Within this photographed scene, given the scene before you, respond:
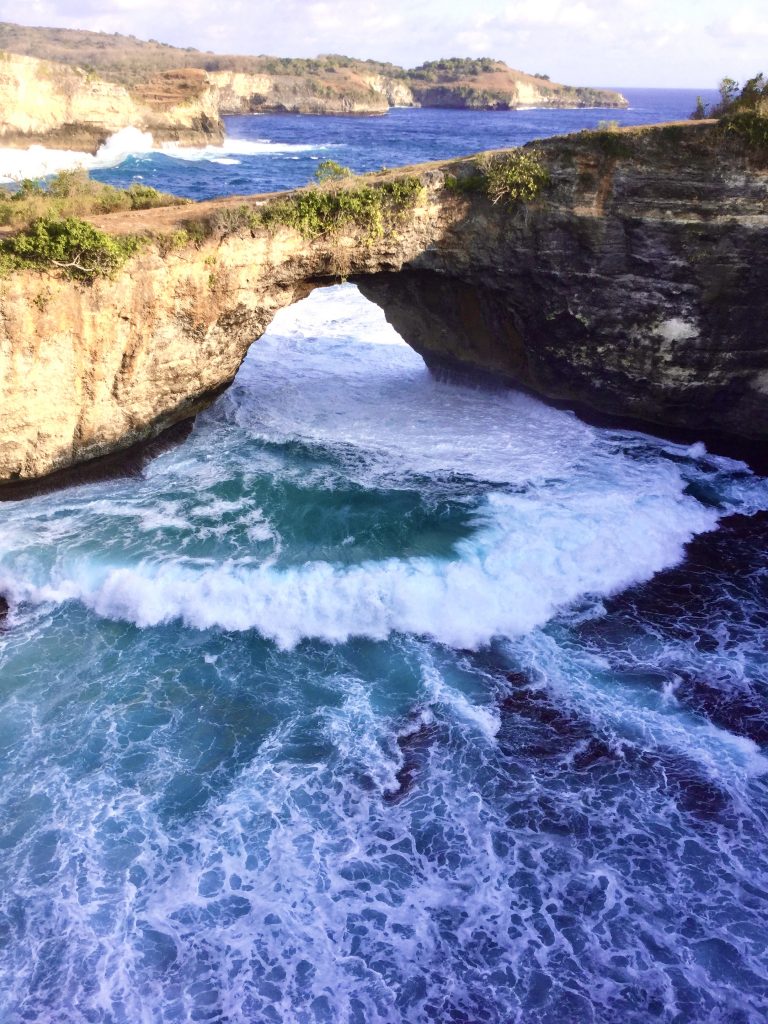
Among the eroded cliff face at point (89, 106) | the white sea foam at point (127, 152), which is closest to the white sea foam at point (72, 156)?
the white sea foam at point (127, 152)

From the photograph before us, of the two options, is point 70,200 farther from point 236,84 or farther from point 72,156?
point 236,84

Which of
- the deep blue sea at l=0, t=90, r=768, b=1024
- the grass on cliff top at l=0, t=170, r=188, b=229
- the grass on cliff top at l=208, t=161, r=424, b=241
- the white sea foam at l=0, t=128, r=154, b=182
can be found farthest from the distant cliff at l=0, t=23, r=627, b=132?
the deep blue sea at l=0, t=90, r=768, b=1024

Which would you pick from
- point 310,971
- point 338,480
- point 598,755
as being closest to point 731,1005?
point 598,755

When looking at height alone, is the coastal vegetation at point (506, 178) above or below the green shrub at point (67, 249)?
above

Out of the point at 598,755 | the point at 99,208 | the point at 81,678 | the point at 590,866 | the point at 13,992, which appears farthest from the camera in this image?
the point at 99,208

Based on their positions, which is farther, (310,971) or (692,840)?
(692,840)

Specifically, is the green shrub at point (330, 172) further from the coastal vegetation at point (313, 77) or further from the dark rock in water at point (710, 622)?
the coastal vegetation at point (313, 77)

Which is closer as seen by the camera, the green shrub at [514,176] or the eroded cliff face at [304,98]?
the green shrub at [514,176]

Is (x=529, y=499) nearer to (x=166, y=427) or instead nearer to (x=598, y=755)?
(x=598, y=755)
